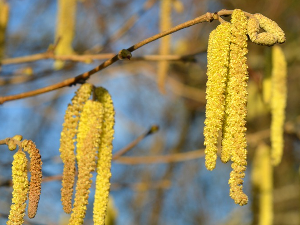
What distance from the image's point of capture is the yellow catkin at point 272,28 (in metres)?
0.85

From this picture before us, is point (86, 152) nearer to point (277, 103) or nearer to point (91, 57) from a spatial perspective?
point (91, 57)

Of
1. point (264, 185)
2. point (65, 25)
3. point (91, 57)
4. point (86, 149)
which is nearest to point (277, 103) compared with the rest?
point (264, 185)

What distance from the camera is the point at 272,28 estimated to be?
87 cm

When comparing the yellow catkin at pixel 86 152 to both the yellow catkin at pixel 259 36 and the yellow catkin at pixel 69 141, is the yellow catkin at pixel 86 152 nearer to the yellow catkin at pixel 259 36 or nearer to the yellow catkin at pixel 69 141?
the yellow catkin at pixel 69 141

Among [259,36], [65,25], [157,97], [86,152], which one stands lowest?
[86,152]

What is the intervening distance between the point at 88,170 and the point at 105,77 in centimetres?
216

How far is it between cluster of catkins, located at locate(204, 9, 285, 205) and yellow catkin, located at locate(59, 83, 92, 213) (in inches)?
11.5

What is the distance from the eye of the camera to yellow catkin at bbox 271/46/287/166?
141 centimetres

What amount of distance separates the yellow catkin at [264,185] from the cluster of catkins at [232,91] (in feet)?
2.94

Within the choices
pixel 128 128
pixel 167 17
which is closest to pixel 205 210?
pixel 128 128

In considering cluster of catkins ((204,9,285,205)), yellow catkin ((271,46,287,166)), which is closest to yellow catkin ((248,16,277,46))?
cluster of catkins ((204,9,285,205))

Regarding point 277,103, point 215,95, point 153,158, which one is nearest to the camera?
point 215,95

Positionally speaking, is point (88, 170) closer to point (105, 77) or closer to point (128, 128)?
point (105, 77)

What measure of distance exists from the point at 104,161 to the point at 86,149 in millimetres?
66
